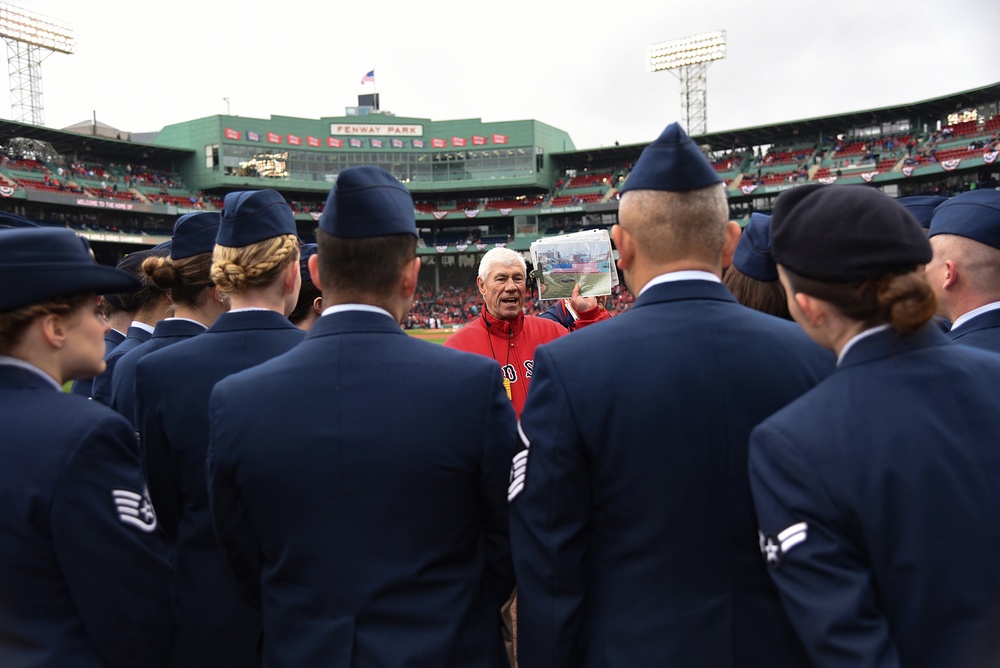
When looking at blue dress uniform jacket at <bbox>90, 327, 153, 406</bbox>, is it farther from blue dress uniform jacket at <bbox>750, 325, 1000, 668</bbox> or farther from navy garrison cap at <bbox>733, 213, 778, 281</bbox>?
blue dress uniform jacket at <bbox>750, 325, 1000, 668</bbox>

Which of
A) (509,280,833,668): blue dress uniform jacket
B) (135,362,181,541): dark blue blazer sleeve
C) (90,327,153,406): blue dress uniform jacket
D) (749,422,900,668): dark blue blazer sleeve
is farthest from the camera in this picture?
(90,327,153,406): blue dress uniform jacket

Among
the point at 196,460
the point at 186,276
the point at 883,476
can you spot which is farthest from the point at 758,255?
the point at 186,276

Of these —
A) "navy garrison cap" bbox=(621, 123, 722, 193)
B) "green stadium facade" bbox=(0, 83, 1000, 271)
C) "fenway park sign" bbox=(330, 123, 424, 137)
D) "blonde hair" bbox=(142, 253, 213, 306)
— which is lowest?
"blonde hair" bbox=(142, 253, 213, 306)

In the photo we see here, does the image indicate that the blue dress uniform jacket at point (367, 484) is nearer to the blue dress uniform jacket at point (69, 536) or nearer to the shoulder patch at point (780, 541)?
the blue dress uniform jacket at point (69, 536)

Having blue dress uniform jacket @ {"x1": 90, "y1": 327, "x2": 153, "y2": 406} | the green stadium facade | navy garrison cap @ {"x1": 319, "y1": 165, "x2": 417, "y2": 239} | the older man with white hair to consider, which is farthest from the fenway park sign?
navy garrison cap @ {"x1": 319, "y1": 165, "x2": 417, "y2": 239}

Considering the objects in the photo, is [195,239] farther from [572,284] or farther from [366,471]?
[572,284]

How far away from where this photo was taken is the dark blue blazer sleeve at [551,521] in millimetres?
2045

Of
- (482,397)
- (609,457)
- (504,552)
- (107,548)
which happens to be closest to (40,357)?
(107,548)

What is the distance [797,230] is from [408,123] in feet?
211

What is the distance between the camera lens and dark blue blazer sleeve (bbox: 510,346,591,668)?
204 centimetres

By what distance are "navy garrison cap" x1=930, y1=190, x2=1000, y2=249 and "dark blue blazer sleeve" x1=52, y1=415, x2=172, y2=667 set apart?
376cm

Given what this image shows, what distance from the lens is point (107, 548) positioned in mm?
1969

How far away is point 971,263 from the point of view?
3402 millimetres

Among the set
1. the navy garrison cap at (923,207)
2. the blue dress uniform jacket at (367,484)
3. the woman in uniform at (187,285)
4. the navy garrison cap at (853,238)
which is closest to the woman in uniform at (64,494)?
the blue dress uniform jacket at (367,484)
